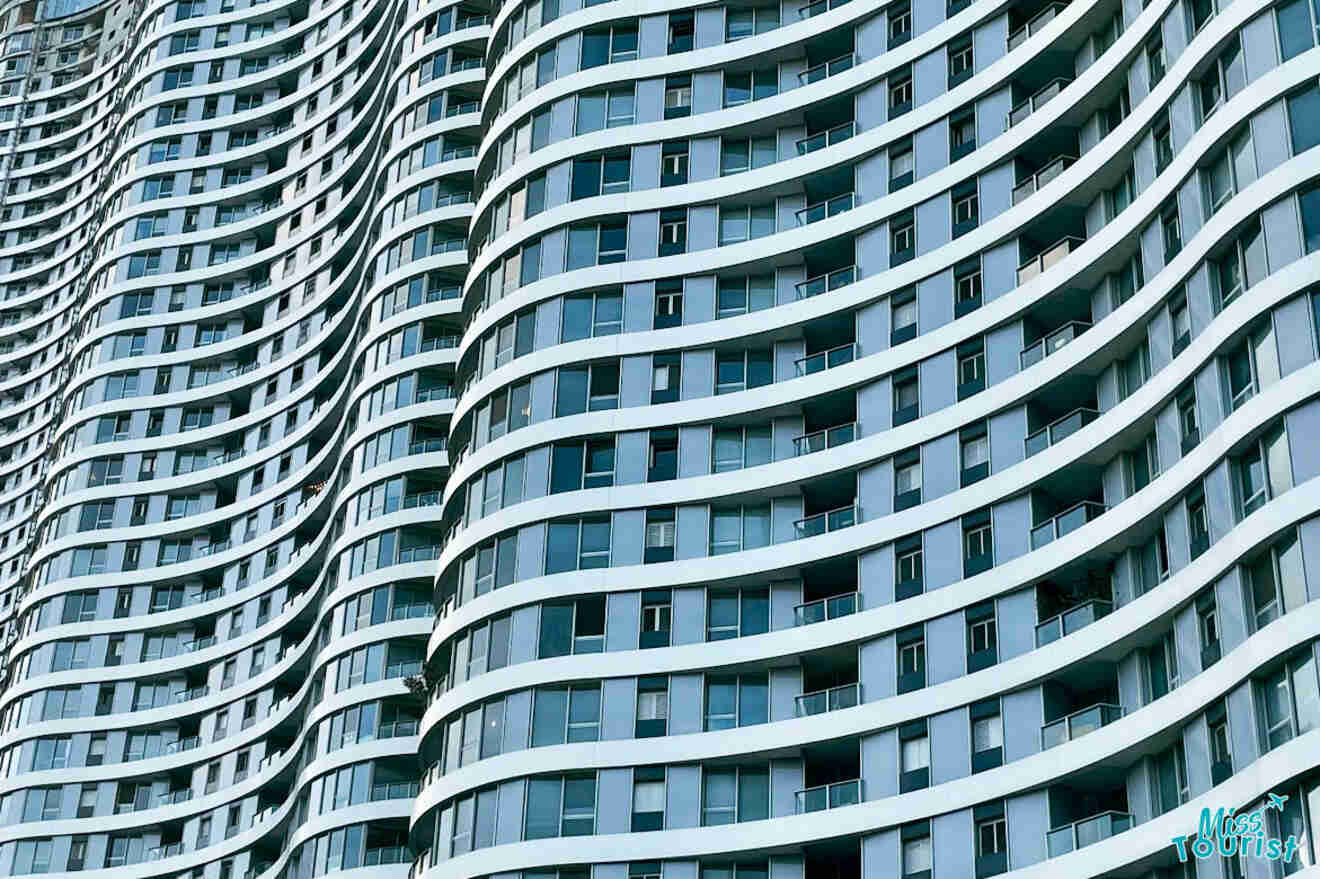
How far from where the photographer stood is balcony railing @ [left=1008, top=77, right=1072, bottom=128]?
6806 cm

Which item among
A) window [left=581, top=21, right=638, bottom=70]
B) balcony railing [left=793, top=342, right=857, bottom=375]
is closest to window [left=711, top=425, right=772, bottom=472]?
balcony railing [left=793, top=342, right=857, bottom=375]

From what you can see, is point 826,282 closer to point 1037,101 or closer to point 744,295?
point 744,295

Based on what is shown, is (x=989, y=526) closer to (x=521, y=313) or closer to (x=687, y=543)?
(x=687, y=543)

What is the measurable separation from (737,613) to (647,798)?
23.2 ft

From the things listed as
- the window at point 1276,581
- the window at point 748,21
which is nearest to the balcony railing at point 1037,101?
the window at point 748,21

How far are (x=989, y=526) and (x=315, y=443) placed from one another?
54.8 metres

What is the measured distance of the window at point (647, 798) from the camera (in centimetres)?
6366

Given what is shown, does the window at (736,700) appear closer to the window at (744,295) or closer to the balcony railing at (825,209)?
the window at (744,295)

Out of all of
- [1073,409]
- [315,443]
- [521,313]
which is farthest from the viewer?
[315,443]

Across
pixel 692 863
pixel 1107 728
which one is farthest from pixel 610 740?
pixel 1107 728

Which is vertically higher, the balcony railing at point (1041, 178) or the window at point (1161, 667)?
the balcony railing at point (1041, 178)

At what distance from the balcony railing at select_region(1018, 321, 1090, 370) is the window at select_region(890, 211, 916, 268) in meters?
7.14

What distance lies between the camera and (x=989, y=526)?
6262 cm

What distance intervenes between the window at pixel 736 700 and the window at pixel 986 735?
7785 mm
